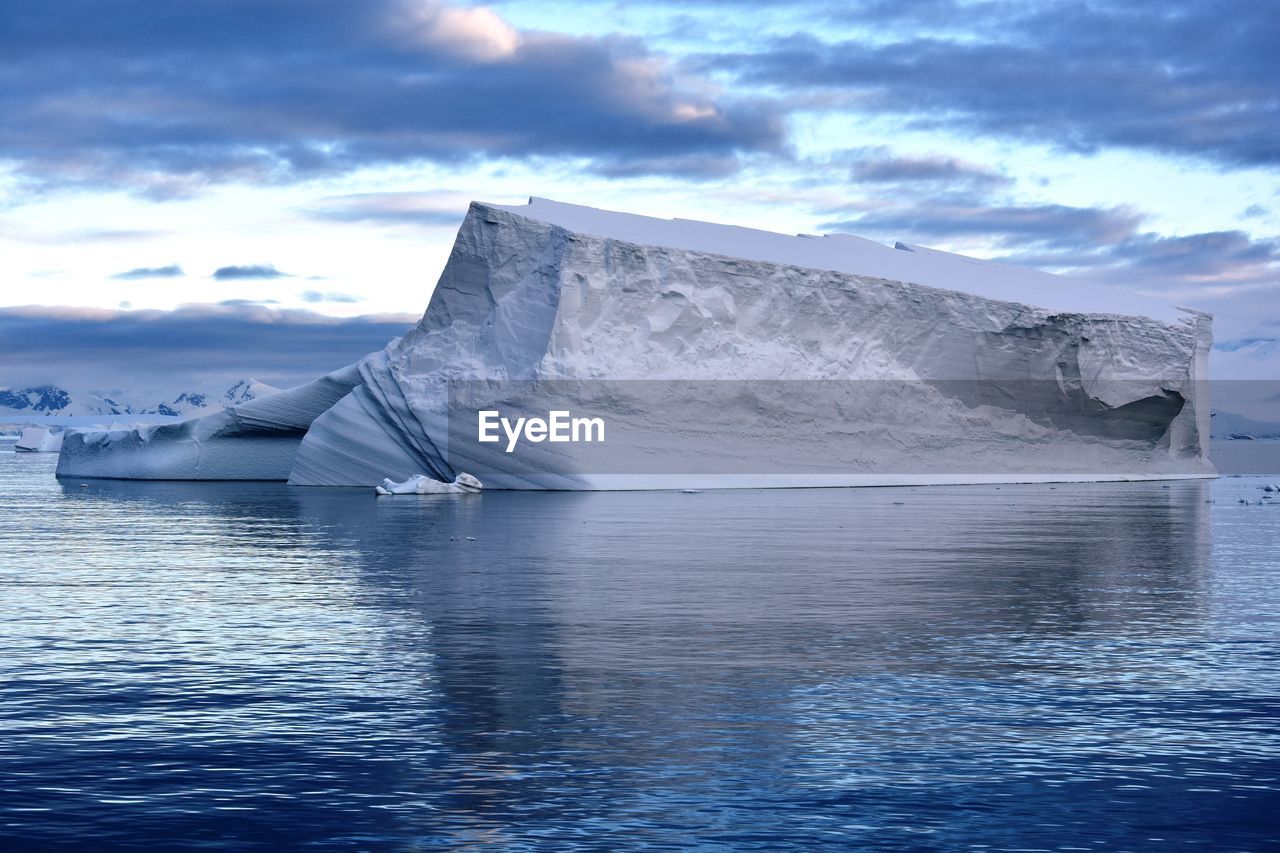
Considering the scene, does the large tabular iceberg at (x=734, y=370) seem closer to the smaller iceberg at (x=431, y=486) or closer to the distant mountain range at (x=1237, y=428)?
the smaller iceberg at (x=431, y=486)

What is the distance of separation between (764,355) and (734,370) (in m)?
0.67

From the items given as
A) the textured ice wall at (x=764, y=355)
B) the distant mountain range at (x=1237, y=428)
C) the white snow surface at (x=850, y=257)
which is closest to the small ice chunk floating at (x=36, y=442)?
the textured ice wall at (x=764, y=355)

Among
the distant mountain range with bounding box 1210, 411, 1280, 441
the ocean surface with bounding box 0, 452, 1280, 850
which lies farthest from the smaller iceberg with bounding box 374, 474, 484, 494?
the distant mountain range with bounding box 1210, 411, 1280, 441

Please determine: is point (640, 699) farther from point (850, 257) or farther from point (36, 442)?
point (36, 442)

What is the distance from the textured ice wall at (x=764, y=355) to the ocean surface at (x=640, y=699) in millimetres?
11373

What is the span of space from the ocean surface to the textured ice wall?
1137cm

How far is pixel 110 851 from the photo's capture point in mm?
3432

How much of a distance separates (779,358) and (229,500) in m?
8.72

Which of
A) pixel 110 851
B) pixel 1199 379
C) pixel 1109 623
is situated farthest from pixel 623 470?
pixel 110 851

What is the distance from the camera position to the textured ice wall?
74.4ft

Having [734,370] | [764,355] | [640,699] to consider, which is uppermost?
[764,355]

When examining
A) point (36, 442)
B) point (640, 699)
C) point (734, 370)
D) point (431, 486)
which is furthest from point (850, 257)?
point (36, 442)

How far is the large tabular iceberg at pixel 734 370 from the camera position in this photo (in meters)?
22.5

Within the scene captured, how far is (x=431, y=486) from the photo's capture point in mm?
22500
